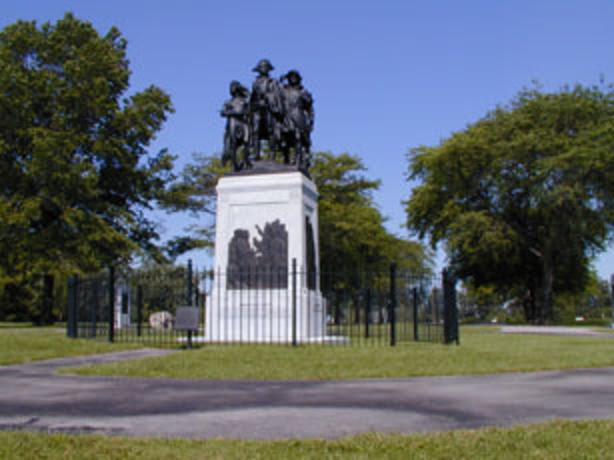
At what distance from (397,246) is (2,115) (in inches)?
1384

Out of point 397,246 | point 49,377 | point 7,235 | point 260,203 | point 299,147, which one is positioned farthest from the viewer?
point 397,246

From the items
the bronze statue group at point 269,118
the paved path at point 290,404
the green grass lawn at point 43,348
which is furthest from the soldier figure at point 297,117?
the paved path at point 290,404

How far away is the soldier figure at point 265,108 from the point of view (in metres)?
21.7

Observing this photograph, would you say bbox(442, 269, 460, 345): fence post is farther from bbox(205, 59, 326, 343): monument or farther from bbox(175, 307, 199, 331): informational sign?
bbox(175, 307, 199, 331): informational sign

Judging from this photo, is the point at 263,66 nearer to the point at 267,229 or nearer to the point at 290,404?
the point at 267,229

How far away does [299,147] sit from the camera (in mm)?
21781

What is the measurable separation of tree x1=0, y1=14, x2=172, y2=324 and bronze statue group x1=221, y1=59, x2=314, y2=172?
1356 centimetres

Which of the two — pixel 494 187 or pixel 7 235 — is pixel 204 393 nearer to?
pixel 7 235

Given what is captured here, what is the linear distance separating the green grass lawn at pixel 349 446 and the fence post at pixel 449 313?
12.0 meters

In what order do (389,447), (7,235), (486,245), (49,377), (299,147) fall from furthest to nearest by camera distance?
(486,245) < (7,235) < (299,147) < (49,377) < (389,447)

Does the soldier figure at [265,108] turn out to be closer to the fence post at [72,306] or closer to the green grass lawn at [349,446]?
the fence post at [72,306]

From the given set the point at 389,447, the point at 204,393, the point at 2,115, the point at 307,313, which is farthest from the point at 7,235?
the point at 389,447

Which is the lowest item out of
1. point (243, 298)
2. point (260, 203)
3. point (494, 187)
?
point (243, 298)

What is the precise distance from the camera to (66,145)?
3300cm
